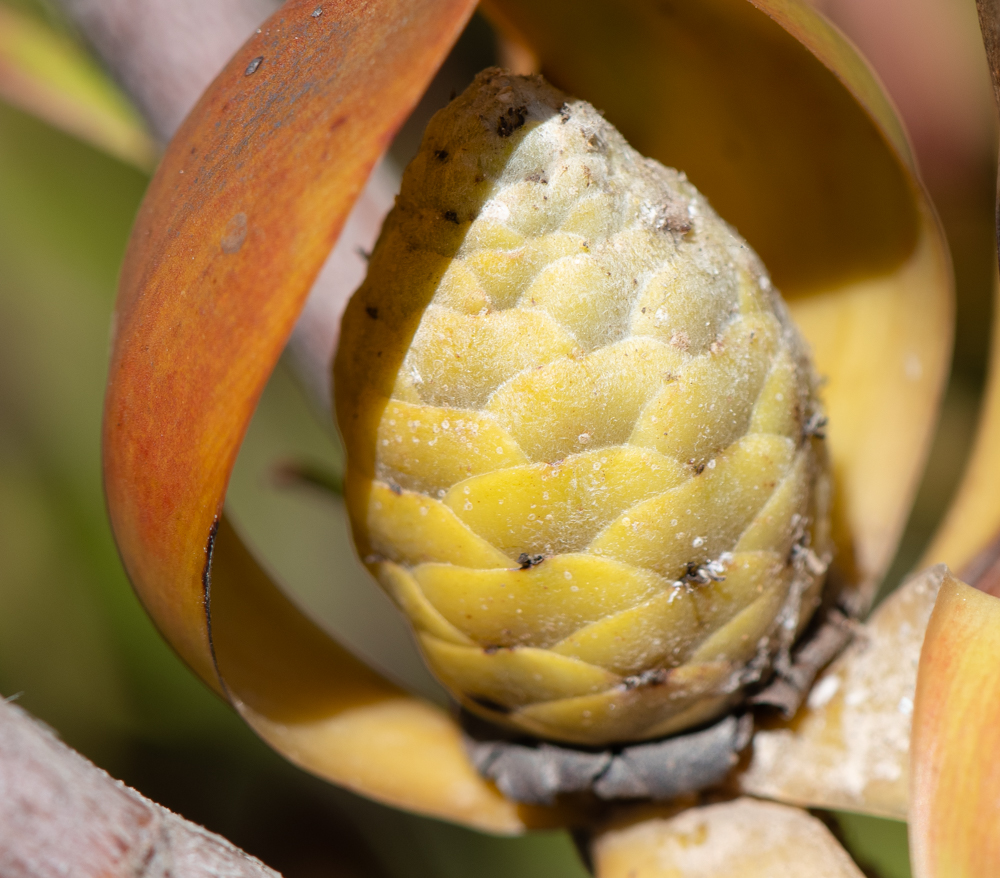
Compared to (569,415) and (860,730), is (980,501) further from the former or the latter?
(569,415)

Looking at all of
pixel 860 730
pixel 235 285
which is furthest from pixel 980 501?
pixel 235 285

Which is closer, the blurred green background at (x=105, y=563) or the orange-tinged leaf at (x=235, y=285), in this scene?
the orange-tinged leaf at (x=235, y=285)

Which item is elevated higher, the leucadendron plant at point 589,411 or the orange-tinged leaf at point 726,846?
the leucadendron plant at point 589,411

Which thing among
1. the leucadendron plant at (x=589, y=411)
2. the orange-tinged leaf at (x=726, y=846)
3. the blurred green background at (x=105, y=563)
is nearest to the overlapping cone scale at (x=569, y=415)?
the leucadendron plant at (x=589, y=411)

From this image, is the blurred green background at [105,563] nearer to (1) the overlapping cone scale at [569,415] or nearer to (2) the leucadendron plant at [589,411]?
(2) the leucadendron plant at [589,411]

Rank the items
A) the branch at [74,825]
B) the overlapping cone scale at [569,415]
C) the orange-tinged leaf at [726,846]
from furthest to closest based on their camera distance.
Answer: the orange-tinged leaf at [726,846], the overlapping cone scale at [569,415], the branch at [74,825]

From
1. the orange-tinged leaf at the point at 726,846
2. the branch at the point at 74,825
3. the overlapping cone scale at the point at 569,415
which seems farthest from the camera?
the orange-tinged leaf at the point at 726,846

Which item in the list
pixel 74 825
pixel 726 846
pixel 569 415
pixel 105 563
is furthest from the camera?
pixel 105 563
